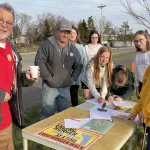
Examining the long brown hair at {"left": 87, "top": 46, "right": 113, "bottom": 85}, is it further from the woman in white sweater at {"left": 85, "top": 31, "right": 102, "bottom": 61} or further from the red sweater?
the red sweater

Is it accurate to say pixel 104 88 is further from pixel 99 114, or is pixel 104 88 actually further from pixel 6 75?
pixel 6 75

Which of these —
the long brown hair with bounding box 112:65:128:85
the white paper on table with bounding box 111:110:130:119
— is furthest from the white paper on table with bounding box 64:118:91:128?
the long brown hair with bounding box 112:65:128:85

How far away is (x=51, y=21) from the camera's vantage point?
39.2 m

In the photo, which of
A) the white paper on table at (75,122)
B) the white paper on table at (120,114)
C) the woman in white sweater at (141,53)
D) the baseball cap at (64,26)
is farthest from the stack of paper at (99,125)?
the woman in white sweater at (141,53)

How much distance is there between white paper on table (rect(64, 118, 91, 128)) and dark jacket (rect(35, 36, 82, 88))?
102 cm

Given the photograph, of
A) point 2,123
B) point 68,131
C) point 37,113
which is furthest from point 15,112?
point 37,113

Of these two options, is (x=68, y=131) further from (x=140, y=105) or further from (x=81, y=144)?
(x=140, y=105)

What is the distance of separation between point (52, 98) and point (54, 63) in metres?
0.54

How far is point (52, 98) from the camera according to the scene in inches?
122

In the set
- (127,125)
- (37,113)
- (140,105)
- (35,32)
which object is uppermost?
(35,32)

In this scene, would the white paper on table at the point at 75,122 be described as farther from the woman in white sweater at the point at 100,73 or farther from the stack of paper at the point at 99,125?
the woman in white sweater at the point at 100,73

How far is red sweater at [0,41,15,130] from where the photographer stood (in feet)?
6.07

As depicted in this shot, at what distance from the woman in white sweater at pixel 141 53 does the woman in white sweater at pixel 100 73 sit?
50 centimetres

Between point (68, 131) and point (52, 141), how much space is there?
22 cm
